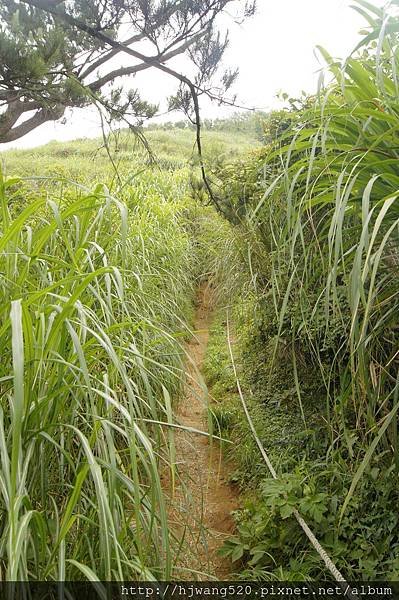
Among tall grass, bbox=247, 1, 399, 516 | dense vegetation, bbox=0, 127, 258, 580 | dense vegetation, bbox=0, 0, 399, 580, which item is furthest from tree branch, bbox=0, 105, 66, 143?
tall grass, bbox=247, 1, 399, 516

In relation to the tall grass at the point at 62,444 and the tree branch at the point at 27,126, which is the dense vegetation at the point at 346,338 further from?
the tree branch at the point at 27,126

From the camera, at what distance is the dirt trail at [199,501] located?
4.38 ft

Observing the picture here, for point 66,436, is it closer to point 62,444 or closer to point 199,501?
point 62,444

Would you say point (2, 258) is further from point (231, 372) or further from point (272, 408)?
point (231, 372)

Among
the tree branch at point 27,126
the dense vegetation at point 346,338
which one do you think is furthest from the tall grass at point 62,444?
the tree branch at point 27,126

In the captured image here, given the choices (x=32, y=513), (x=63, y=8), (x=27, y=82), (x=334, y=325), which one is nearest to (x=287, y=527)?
(x=334, y=325)

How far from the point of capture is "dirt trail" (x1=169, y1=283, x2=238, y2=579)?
134 cm

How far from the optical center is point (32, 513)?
2.63 ft

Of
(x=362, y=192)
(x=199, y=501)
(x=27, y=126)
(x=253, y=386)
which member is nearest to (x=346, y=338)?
(x=362, y=192)

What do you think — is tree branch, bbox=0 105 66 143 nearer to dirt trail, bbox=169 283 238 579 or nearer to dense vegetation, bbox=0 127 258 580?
dense vegetation, bbox=0 127 258 580

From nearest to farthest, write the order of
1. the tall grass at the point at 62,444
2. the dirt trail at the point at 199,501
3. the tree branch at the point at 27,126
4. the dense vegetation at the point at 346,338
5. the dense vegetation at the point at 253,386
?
the tall grass at the point at 62,444, the dense vegetation at the point at 253,386, the dense vegetation at the point at 346,338, the dirt trail at the point at 199,501, the tree branch at the point at 27,126

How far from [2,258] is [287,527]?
1.17 metres

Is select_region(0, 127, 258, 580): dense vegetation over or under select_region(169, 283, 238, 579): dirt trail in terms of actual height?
over

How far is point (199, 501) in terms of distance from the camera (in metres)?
1.84
